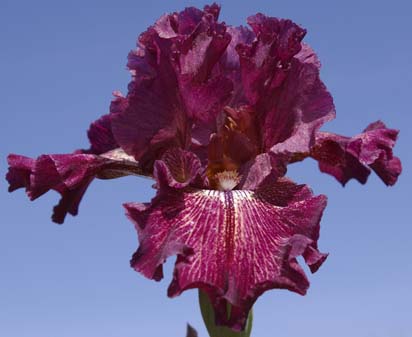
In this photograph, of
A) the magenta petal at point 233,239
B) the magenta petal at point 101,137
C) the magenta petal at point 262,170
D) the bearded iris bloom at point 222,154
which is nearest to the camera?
the magenta petal at point 233,239

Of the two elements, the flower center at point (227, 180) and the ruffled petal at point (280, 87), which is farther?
the ruffled petal at point (280, 87)

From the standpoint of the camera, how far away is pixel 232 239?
12.1 feet

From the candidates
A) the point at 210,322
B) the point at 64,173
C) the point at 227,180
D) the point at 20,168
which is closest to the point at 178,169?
the point at 227,180

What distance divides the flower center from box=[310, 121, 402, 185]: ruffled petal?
0.57 metres

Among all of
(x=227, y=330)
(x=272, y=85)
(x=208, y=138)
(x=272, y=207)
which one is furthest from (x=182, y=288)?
(x=272, y=85)

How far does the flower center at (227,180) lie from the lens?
4.14m

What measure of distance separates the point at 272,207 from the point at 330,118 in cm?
69

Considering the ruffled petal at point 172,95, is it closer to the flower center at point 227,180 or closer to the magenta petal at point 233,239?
the flower center at point 227,180

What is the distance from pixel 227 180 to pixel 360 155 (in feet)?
2.71

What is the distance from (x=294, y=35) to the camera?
433cm

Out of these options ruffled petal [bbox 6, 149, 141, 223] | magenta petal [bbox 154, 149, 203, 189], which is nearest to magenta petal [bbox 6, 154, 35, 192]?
ruffled petal [bbox 6, 149, 141, 223]

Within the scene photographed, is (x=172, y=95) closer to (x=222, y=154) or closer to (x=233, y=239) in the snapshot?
(x=222, y=154)

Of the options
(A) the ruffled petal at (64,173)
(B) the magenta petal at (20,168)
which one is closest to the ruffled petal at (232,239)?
(A) the ruffled petal at (64,173)

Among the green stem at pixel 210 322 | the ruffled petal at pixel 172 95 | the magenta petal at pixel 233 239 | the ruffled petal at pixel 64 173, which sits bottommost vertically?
the green stem at pixel 210 322
